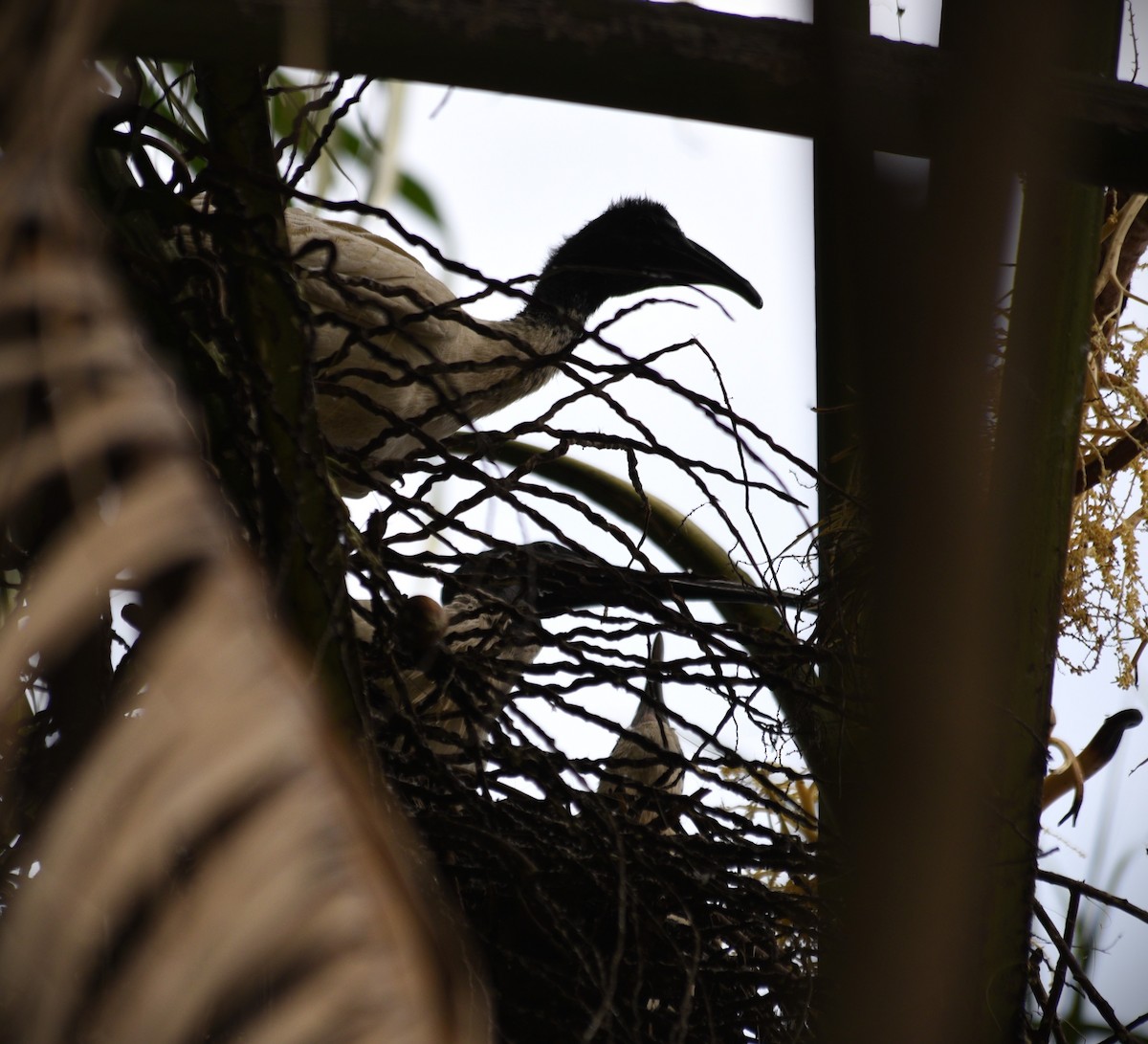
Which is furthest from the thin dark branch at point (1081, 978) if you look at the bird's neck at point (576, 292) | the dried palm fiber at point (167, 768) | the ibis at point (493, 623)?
the bird's neck at point (576, 292)

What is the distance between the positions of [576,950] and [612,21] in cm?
102

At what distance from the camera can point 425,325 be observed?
3.06 metres

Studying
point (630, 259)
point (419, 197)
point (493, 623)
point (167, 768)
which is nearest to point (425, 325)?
A: point (419, 197)

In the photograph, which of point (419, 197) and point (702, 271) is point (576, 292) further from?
point (419, 197)

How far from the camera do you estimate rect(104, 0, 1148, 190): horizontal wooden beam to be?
944 mm

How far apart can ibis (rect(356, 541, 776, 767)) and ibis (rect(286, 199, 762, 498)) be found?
20 centimetres

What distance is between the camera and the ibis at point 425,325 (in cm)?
152

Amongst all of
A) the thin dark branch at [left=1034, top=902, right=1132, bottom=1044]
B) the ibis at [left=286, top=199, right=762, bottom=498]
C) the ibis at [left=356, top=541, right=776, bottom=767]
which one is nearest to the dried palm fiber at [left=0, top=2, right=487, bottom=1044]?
the ibis at [left=286, top=199, right=762, bottom=498]

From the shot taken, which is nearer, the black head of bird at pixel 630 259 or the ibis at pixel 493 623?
the ibis at pixel 493 623

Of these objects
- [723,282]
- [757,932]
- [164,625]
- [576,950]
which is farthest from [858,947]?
[723,282]

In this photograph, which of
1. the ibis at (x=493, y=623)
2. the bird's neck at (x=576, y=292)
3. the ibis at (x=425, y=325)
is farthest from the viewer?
the bird's neck at (x=576, y=292)

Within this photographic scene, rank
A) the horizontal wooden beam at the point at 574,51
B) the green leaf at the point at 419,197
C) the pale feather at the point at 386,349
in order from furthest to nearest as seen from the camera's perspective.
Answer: the green leaf at the point at 419,197 → the pale feather at the point at 386,349 → the horizontal wooden beam at the point at 574,51

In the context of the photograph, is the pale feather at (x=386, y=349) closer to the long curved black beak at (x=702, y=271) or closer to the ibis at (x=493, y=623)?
the ibis at (x=493, y=623)

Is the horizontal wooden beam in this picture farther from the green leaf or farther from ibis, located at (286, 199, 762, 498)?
the green leaf
